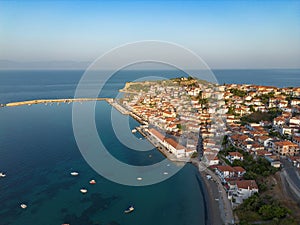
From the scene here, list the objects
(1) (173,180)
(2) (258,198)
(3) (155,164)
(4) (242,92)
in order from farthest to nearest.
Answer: (4) (242,92)
(3) (155,164)
(1) (173,180)
(2) (258,198)

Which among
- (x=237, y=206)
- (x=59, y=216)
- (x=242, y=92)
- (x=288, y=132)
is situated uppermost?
(x=242, y=92)

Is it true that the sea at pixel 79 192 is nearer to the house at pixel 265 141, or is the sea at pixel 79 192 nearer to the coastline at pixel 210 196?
the coastline at pixel 210 196

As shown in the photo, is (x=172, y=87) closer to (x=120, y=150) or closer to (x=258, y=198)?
(x=120, y=150)

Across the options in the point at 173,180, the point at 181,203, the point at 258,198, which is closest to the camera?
the point at 258,198

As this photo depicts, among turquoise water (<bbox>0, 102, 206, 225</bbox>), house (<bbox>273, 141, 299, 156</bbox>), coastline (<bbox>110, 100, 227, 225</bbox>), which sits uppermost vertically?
house (<bbox>273, 141, 299, 156</bbox>)

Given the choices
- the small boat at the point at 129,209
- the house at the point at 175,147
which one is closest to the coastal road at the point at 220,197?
the house at the point at 175,147

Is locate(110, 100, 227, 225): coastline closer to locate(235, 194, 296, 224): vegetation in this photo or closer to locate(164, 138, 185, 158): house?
locate(164, 138, 185, 158): house

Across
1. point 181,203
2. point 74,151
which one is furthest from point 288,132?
point 74,151

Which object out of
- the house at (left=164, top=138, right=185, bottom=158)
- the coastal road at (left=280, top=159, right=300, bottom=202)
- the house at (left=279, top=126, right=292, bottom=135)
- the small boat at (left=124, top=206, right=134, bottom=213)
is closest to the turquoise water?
the small boat at (left=124, top=206, right=134, bottom=213)

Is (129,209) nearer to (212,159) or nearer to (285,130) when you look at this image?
(212,159)
